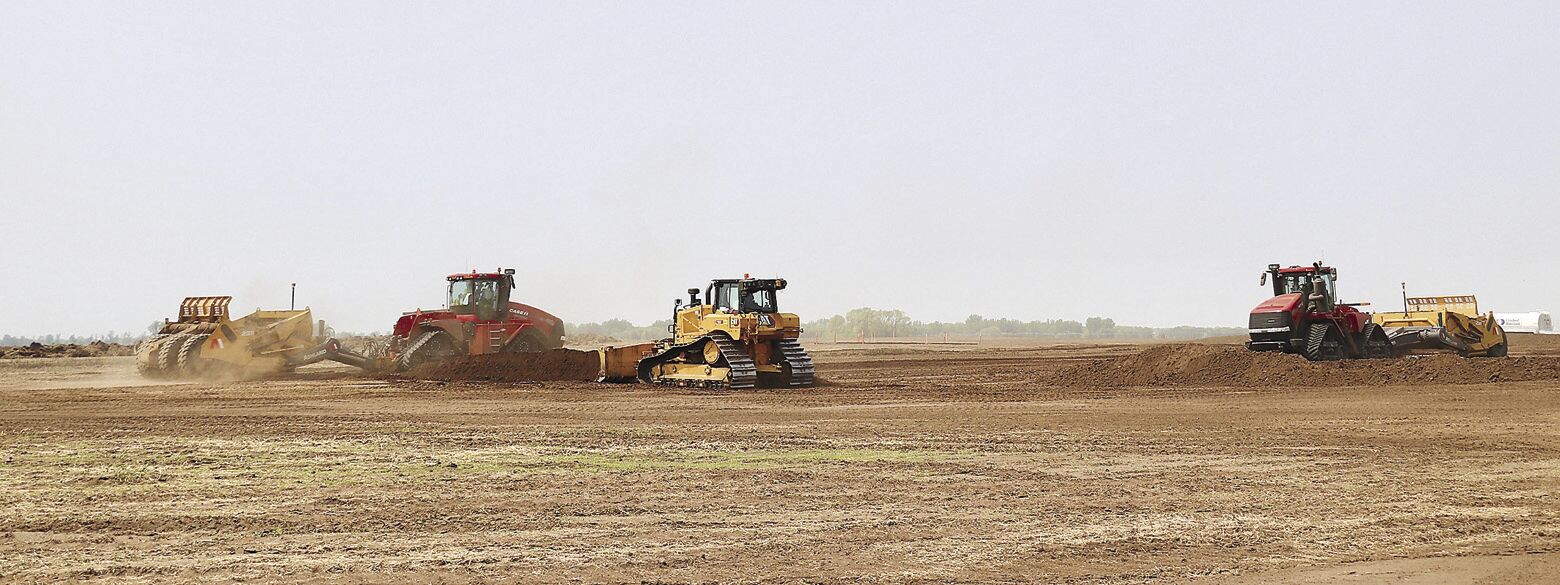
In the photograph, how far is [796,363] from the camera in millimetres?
27266

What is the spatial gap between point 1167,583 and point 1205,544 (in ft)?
4.24

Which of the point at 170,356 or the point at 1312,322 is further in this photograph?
the point at 1312,322

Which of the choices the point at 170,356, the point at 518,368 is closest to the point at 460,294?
the point at 518,368

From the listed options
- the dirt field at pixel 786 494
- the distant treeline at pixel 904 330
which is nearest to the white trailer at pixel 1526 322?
the distant treeline at pixel 904 330

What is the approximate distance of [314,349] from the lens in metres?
33.4

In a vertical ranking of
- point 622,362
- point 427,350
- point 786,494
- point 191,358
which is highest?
point 427,350

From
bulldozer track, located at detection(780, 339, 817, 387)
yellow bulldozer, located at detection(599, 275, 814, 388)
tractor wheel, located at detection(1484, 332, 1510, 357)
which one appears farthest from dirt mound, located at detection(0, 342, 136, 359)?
tractor wheel, located at detection(1484, 332, 1510, 357)

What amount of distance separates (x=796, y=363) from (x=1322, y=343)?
14.4 m

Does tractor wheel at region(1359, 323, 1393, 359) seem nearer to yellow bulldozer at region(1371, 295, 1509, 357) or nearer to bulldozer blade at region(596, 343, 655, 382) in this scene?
yellow bulldozer at region(1371, 295, 1509, 357)

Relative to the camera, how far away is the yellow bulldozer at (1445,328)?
115 feet

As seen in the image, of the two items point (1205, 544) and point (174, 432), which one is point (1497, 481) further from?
point (174, 432)

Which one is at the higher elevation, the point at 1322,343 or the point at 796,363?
the point at 1322,343

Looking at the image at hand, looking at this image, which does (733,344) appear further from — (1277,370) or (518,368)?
(1277,370)

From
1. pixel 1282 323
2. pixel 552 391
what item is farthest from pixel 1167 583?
pixel 1282 323
